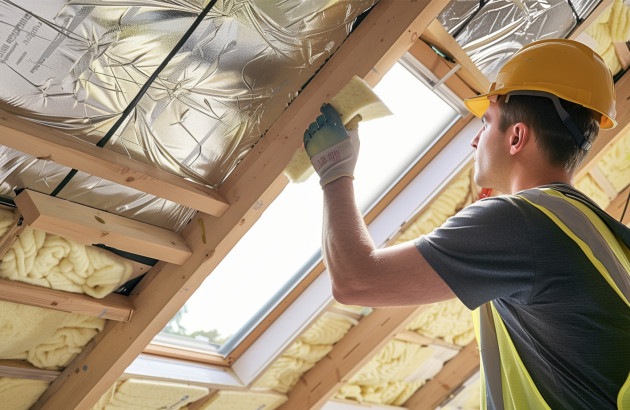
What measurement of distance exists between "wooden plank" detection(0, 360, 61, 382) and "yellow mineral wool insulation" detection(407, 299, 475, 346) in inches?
88.7

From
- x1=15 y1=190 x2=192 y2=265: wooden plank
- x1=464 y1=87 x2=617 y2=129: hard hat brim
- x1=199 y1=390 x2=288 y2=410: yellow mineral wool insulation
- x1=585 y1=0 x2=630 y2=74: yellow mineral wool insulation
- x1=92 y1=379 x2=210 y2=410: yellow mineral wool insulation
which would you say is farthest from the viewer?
x1=199 y1=390 x2=288 y2=410: yellow mineral wool insulation

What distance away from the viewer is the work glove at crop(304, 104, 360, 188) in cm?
181

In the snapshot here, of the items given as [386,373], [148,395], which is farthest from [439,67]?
[386,373]

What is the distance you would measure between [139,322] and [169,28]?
111 cm

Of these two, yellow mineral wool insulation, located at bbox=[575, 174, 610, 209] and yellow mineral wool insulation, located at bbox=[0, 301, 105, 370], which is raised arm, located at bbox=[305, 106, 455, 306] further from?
yellow mineral wool insulation, located at bbox=[575, 174, 610, 209]

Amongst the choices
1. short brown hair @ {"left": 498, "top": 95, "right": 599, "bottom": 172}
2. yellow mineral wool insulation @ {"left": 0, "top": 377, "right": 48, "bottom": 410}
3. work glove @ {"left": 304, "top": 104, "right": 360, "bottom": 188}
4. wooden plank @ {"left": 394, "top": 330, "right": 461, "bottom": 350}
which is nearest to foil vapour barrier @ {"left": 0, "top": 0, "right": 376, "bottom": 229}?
work glove @ {"left": 304, "top": 104, "right": 360, "bottom": 188}

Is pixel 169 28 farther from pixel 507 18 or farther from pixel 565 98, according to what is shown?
pixel 507 18

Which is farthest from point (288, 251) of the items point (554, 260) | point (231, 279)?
point (554, 260)

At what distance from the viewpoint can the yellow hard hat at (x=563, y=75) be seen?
1709mm

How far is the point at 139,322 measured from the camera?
238cm

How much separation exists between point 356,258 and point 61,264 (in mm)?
1118

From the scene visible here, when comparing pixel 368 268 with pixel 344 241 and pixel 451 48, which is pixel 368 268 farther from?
pixel 451 48

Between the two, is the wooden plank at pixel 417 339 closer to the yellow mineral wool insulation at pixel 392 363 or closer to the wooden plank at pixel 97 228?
the yellow mineral wool insulation at pixel 392 363

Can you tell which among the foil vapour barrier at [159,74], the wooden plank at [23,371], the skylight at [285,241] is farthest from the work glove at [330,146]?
the wooden plank at [23,371]
